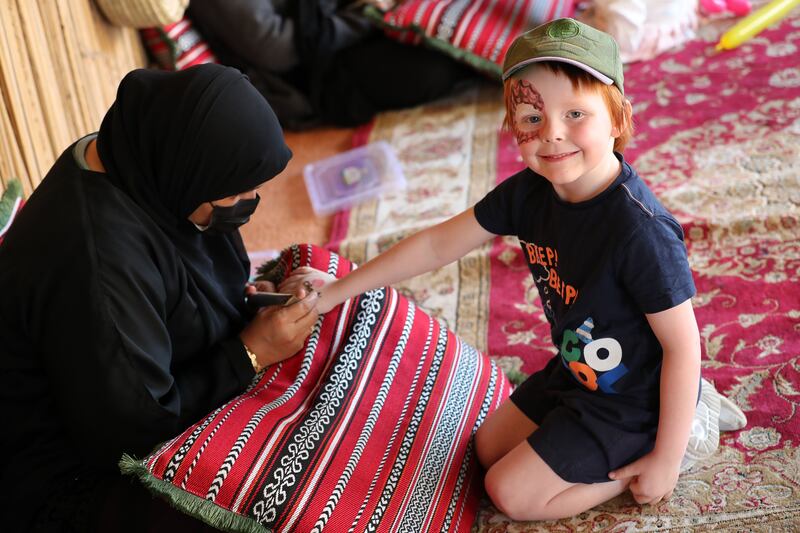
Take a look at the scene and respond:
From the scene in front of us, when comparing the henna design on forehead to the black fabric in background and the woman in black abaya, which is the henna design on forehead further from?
the black fabric in background

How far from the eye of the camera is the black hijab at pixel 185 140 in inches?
48.6

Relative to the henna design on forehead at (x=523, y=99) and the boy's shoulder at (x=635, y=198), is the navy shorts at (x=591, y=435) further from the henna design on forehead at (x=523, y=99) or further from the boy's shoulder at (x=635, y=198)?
the henna design on forehead at (x=523, y=99)

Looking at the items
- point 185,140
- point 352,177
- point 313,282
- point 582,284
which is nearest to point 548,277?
point 582,284

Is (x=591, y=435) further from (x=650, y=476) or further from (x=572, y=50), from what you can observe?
Result: (x=572, y=50)

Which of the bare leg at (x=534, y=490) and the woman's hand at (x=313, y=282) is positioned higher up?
the woman's hand at (x=313, y=282)

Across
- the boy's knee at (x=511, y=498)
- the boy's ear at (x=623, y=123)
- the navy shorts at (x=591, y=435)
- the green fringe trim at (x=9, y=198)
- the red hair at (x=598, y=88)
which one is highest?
the red hair at (x=598, y=88)

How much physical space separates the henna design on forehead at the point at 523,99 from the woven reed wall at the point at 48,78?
3.67 feet

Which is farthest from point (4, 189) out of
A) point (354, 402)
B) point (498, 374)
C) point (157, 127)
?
point (498, 374)

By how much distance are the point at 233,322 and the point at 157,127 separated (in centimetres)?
41

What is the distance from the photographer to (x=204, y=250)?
4.81ft

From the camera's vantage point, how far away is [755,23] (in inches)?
107

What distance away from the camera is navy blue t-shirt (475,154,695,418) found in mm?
1110

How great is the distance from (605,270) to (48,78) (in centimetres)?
147

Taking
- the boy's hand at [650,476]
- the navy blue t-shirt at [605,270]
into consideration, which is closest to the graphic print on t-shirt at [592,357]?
the navy blue t-shirt at [605,270]
